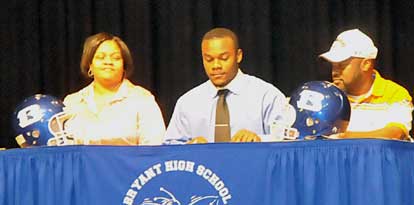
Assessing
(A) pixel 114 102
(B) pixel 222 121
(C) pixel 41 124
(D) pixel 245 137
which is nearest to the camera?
(D) pixel 245 137

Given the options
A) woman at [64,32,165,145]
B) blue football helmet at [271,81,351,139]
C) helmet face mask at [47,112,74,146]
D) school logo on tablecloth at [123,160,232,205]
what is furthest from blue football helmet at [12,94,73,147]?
blue football helmet at [271,81,351,139]

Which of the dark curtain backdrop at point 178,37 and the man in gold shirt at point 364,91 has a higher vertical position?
the dark curtain backdrop at point 178,37

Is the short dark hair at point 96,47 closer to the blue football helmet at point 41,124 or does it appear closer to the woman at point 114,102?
the woman at point 114,102

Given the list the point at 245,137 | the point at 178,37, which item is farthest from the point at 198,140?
the point at 178,37

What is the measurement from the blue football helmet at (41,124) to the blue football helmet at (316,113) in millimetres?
916

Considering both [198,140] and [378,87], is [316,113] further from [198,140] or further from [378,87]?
[378,87]

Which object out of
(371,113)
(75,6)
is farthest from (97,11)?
(371,113)

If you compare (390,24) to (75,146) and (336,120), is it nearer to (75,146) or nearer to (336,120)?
(336,120)

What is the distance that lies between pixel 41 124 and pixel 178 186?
69 cm

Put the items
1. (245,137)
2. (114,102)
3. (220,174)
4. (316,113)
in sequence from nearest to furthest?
(220,174), (316,113), (245,137), (114,102)

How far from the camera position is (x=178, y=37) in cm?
631

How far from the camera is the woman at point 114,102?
5.00 m

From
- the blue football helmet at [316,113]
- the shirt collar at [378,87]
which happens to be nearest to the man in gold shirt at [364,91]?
the shirt collar at [378,87]

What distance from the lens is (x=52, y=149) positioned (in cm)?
454
